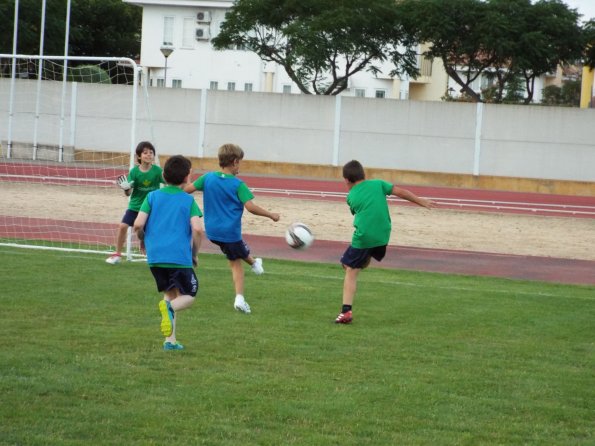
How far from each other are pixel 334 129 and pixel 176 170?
27.6 meters

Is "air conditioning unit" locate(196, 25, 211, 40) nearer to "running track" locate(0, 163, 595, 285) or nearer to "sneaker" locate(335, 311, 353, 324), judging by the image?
"running track" locate(0, 163, 595, 285)

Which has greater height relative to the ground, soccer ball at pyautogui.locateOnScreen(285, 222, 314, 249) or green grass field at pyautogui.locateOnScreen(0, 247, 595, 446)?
soccer ball at pyautogui.locateOnScreen(285, 222, 314, 249)

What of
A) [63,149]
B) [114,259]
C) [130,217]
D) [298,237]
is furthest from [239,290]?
[63,149]

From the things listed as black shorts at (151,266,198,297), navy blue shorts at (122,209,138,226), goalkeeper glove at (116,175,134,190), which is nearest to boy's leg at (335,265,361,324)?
black shorts at (151,266,198,297)

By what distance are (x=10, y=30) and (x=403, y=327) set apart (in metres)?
46.7

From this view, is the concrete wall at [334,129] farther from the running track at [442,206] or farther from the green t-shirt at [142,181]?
the green t-shirt at [142,181]

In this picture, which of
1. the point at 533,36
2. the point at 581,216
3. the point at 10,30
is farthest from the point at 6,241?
the point at 10,30

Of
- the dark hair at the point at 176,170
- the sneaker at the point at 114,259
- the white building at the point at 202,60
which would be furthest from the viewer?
the white building at the point at 202,60

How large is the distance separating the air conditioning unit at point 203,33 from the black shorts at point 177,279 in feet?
167

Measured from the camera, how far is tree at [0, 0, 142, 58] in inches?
2142

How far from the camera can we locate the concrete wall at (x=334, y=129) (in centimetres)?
3441

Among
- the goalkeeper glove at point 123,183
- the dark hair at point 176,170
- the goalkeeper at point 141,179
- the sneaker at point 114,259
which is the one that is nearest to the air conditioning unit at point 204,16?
the sneaker at point 114,259

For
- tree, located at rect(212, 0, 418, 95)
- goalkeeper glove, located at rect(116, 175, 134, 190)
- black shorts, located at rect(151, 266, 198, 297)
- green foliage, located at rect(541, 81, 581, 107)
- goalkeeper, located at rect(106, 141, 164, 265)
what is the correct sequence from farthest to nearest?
green foliage, located at rect(541, 81, 581, 107) < tree, located at rect(212, 0, 418, 95) < goalkeeper, located at rect(106, 141, 164, 265) < goalkeeper glove, located at rect(116, 175, 134, 190) < black shorts, located at rect(151, 266, 198, 297)

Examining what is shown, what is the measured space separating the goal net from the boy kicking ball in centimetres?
1016
